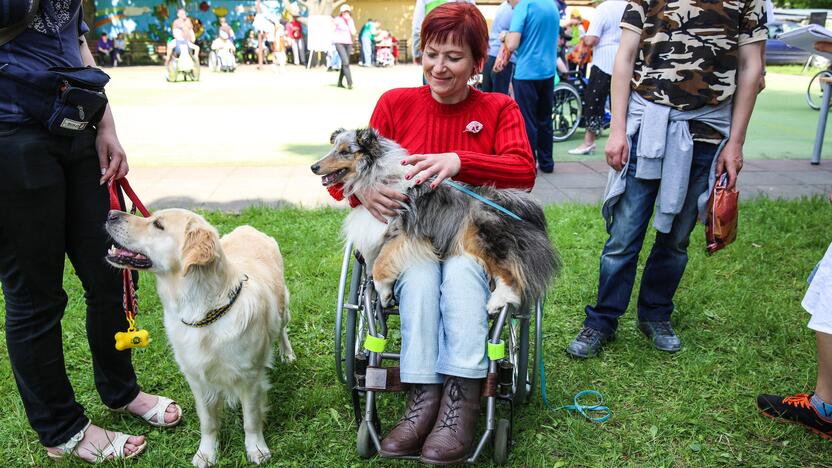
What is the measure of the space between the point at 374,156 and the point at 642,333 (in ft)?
7.03

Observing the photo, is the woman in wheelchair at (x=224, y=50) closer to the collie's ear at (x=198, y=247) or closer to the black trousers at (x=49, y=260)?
the black trousers at (x=49, y=260)

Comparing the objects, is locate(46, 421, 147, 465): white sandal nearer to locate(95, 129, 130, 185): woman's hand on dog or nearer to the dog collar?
the dog collar

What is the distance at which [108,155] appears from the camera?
8.00ft

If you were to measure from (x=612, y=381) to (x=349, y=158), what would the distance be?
6.18 feet

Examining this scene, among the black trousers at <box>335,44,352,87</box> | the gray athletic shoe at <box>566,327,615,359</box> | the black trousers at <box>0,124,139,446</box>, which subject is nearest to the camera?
the black trousers at <box>0,124,139,446</box>

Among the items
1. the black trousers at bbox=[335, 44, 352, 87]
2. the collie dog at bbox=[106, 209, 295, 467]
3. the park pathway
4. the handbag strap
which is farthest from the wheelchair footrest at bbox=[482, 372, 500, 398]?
the black trousers at bbox=[335, 44, 352, 87]

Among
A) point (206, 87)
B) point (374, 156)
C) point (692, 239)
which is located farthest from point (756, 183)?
point (206, 87)

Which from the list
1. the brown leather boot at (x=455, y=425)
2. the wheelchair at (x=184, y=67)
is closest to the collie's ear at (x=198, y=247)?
the brown leather boot at (x=455, y=425)

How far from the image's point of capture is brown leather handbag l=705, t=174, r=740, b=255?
296 centimetres

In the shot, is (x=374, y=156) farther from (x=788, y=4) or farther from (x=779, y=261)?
(x=788, y=4)

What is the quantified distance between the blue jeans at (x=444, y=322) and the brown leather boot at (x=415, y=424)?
58 mm

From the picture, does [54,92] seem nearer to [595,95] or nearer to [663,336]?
[663,336]

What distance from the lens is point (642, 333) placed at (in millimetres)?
3664

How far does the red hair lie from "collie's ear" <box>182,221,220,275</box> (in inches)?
52.8
